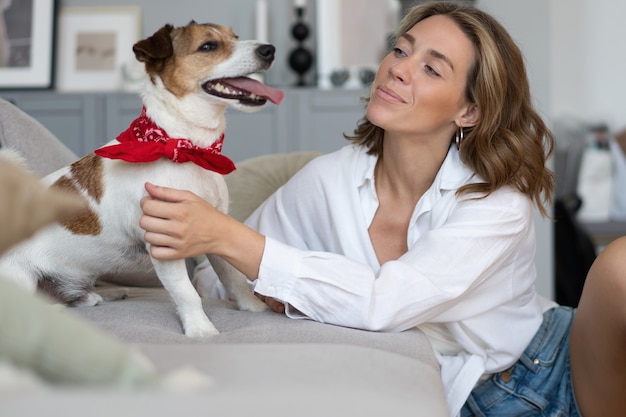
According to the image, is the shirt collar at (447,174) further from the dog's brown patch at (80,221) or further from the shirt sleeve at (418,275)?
the dog's brown patch at (80,221)

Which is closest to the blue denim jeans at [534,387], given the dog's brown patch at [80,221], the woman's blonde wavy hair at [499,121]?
the woman's blonde wavy hair at [499,121]

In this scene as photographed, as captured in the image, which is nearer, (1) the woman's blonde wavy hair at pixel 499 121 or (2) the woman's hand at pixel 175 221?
(2) the woman's hand at pixel 175 221

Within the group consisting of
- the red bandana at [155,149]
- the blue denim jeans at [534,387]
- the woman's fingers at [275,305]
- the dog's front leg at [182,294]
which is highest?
the red bandana at [155,149]

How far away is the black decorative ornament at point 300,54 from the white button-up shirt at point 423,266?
8.79 feet

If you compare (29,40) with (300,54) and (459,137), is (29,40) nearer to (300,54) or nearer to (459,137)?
(300,54)

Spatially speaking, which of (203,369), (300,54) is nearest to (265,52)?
(203,369)

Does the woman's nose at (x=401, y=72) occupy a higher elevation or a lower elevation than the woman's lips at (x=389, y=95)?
higher

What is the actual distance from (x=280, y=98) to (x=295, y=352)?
0.67m

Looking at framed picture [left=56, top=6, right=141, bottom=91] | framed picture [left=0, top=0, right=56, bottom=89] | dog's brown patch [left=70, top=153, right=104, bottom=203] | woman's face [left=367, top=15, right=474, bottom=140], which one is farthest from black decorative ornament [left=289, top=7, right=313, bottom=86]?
dog's brown patch [left=70, top=153, right=104, bottom=203]

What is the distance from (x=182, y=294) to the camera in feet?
5.07

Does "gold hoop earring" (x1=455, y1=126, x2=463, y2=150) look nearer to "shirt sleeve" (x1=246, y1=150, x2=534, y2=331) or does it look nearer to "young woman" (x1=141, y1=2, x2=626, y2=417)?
"young woman" (x1=141, y1=2, x2=626, y2=417)

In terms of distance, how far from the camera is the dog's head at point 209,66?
1.66 m

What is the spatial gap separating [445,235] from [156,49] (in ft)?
2.24

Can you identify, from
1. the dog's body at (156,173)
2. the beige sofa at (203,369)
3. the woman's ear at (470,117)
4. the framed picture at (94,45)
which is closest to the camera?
the beige sofa at (203,369)
